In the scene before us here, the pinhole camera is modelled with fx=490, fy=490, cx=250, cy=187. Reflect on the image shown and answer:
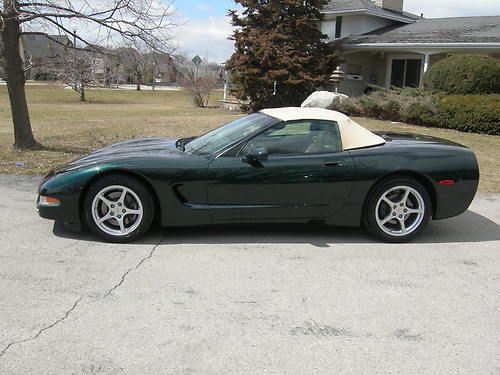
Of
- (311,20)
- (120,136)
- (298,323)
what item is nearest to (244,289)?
(298,323)

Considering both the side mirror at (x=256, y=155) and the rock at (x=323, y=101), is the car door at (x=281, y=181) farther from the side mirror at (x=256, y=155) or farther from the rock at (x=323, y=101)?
the rock at (x=323, y=101)

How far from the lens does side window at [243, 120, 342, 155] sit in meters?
4.90

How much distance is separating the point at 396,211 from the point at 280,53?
1745cm

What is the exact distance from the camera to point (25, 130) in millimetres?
10102

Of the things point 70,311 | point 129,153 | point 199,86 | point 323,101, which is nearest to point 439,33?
point 323,101

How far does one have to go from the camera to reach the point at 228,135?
17.0ft

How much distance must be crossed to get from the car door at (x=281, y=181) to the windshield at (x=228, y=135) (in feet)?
0.47

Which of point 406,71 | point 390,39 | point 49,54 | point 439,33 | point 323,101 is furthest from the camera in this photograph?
point 406,71

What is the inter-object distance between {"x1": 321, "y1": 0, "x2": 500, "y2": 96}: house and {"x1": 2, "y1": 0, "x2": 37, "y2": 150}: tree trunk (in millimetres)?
15738

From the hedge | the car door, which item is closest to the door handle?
the car door

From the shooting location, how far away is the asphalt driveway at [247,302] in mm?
2850

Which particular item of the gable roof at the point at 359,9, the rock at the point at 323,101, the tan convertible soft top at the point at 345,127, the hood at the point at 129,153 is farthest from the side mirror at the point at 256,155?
the gable roof at the point at 359,9

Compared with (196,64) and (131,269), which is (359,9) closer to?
(196,64)

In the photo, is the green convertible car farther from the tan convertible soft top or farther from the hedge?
the hedge
